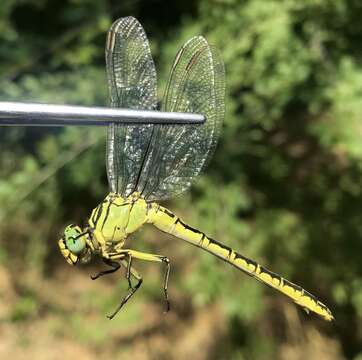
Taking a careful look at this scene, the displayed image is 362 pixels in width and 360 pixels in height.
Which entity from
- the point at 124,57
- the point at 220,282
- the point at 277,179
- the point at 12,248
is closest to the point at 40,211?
the point at 12,248

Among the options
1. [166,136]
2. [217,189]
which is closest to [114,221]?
[166,136]

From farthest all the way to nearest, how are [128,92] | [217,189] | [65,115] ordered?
1. [217,189]
2. [128,92]
3. [65,115]

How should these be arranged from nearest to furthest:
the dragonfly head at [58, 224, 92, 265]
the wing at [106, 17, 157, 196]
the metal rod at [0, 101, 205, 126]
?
the metal rod at [0, 101, 205, 126], the dragonfly head at [58, 224, 92, 265], the wing at [106, 17, 157, 196]

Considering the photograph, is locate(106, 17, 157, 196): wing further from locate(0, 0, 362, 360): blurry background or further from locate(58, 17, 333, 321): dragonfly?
locate(0, 0, 362, 360): blurry background

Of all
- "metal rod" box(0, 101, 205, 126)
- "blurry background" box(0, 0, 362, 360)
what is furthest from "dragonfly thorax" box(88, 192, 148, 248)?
"blurry background" box(0, 0, 362, 360)

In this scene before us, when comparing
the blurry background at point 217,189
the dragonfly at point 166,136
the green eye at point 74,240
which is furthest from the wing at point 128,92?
the blurry background at point 217,189

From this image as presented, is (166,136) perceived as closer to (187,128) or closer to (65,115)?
(187,128)
